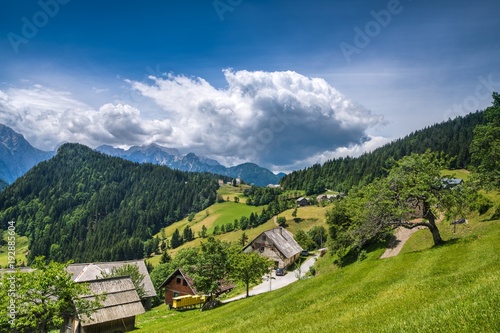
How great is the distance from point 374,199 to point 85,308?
32.8 m

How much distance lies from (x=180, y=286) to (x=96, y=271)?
17.8 m

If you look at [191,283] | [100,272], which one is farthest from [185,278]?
[100,272]

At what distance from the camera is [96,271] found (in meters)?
66.9

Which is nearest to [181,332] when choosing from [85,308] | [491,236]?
[85,308]

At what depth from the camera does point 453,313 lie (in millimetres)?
10961

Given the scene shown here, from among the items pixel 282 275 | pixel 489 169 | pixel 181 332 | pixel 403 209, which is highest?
pixel 489 169

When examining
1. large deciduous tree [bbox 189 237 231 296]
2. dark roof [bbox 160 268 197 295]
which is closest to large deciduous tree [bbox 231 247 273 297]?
large deciduous tree [bbox 189 237 231 296]

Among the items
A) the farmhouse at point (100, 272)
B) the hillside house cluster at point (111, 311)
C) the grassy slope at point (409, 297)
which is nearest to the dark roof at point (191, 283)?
the farmhouse at point (100, 272)

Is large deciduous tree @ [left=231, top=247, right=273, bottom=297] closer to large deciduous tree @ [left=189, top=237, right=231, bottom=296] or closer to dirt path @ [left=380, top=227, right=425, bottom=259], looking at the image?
large deciduous tree @ [left=189, top=237, right=231, bottom=296]

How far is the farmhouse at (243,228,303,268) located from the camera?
93500 mm

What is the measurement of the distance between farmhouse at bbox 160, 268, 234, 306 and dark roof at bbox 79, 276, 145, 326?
78.5 ft

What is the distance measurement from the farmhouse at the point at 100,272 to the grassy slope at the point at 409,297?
51.4 meters

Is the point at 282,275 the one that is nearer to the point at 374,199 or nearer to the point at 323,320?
the point at 374,199

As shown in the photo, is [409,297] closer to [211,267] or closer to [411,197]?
[411,197]
